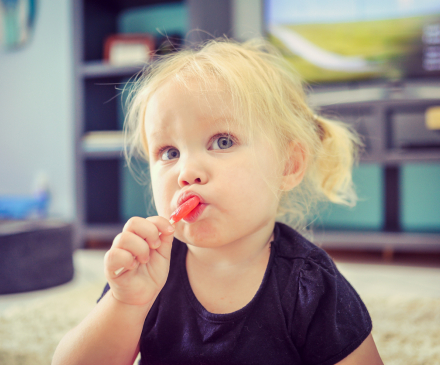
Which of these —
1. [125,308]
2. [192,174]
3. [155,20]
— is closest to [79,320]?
[125,308]

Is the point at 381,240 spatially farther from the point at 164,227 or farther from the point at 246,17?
the point at 164,227

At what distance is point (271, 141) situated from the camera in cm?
58

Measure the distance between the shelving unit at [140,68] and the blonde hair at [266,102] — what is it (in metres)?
0.81

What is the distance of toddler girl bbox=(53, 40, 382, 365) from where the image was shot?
1.71 feet

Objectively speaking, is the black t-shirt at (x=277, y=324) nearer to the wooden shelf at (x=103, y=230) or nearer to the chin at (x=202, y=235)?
the chin at (x=202, y=235)

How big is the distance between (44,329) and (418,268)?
4.30ft

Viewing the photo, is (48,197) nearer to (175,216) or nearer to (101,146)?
(101,146)

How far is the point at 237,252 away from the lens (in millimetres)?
606

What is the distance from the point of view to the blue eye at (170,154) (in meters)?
0.58

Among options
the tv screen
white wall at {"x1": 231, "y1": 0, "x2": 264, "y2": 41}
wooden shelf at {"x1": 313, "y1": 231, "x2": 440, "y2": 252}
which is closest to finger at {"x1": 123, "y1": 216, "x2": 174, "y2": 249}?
wooden shelf at {"x1": 313, "y1": 231, "x2": 440, "y2": 252}

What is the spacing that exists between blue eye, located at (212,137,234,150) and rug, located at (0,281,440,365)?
Result: 0.53m

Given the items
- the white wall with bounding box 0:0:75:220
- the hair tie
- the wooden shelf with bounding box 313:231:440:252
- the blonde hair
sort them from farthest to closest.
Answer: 1. the white wall with bounding box 0:0:75:220
2. the wooden shelf with bounding box 313:231:440:252
3. the hair tie
4. the blonde hair

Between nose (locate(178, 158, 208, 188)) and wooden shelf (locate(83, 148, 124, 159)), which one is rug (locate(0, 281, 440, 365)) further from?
wooden shelf (locate(83, 148, 124, 159))

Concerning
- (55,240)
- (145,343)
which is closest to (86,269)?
(55,240)
